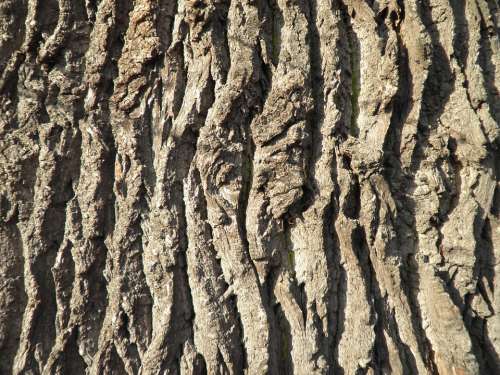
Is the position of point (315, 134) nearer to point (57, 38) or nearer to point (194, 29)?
point (194, 29)

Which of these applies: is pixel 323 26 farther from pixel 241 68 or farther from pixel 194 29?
pixel 194 29

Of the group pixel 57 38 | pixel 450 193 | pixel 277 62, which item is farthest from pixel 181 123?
pixel 450 193

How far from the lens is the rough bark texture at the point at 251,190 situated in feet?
5.44

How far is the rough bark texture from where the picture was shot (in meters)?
1.66

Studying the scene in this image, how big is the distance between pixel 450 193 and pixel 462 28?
782mm

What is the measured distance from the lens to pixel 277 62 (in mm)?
1756

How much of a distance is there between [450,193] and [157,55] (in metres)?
1.44

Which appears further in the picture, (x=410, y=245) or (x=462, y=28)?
(x=462, y=28)

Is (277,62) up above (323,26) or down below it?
below

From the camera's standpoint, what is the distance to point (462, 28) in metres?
1.83

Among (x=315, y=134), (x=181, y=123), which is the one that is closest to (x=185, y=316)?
(x=181, y=123)

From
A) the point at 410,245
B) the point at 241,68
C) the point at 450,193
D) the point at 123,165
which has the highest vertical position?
the point at 241,68

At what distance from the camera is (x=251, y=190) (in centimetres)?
170

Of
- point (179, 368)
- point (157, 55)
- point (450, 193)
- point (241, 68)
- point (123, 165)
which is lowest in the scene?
point (179, 368)
